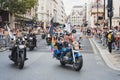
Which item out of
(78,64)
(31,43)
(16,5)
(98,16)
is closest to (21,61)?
(78,64)

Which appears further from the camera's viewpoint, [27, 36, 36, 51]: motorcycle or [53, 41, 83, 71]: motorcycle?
[27, 36, 36, 51]: motorcycle

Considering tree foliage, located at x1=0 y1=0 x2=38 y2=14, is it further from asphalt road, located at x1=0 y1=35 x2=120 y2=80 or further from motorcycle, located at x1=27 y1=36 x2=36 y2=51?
asphalt road, located at x1=0 y1=35 x2=120 y2=80

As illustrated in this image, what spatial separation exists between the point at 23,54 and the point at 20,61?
30cm

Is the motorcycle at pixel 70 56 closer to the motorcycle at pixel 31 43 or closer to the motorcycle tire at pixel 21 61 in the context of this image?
the motorcycle tire at pixel 21 61

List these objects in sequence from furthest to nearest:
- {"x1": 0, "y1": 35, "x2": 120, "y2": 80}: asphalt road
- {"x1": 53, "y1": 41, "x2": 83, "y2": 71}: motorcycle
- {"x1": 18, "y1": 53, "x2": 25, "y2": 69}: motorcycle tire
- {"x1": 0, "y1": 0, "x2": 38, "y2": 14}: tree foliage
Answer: {"x1": 0, "y1": 0, "x2": 38, "y2": 14}: tree foliage, {"x1": 18, "y1": 53, "x2": 25, "y2": 69}: motorcycle tire, {"x1": 53, "y1": 41, "x2": 83, "y2": 71}: motorcycle, {"x1": 0, "y1": 35, "x2": 120, "y2": 80}: asphalt road

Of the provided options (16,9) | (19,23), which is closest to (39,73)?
(16,9)

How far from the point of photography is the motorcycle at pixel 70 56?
43.3 feet

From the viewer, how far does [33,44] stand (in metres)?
24.3

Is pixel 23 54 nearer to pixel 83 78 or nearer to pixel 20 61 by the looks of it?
pixel 20 61

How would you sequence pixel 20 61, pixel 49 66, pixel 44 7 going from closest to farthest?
pixel 20 61
pixel 49 66
pixel 44 7

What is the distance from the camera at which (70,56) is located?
1378cm

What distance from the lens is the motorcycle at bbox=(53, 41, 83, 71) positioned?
1319 cm

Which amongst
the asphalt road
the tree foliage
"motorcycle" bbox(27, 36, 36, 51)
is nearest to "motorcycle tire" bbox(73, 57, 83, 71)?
the asphalt road

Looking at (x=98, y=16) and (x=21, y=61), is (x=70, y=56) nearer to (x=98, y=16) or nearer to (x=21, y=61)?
(x=21, y=61)
